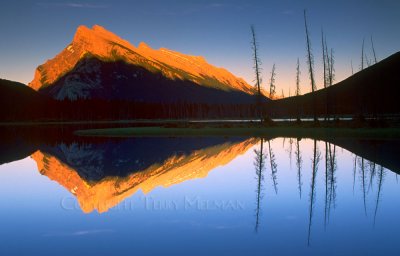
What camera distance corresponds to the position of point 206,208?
1554 cm

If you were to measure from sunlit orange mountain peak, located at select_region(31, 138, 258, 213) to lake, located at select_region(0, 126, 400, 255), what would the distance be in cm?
7

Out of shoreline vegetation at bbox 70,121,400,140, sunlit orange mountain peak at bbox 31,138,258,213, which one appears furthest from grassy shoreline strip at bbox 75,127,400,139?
sunlit orange mountain peak at bbox 31,138,258,213

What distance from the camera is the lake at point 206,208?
440 inches

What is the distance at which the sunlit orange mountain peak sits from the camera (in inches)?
706

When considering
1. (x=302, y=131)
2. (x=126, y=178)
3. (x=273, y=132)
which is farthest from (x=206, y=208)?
(x=273, y=132)

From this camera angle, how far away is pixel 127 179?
23.2 m

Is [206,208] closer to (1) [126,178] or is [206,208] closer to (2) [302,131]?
(1) [126,178]

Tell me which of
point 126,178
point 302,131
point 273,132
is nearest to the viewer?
point 126,178

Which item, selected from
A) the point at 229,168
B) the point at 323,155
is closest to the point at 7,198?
the point at 229,168

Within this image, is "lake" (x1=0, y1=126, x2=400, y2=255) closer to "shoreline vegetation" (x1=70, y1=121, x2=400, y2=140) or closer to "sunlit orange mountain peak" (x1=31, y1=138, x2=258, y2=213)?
"sunlit orange mountain peak" (x1=31, y1=138, x2=258, y2=213)

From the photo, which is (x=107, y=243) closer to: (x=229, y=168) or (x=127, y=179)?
(x=127, y=179)

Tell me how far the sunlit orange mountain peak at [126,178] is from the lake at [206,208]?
7 centimetres

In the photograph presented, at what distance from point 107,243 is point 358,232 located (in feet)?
24.0

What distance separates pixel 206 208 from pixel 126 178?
9.23 m
